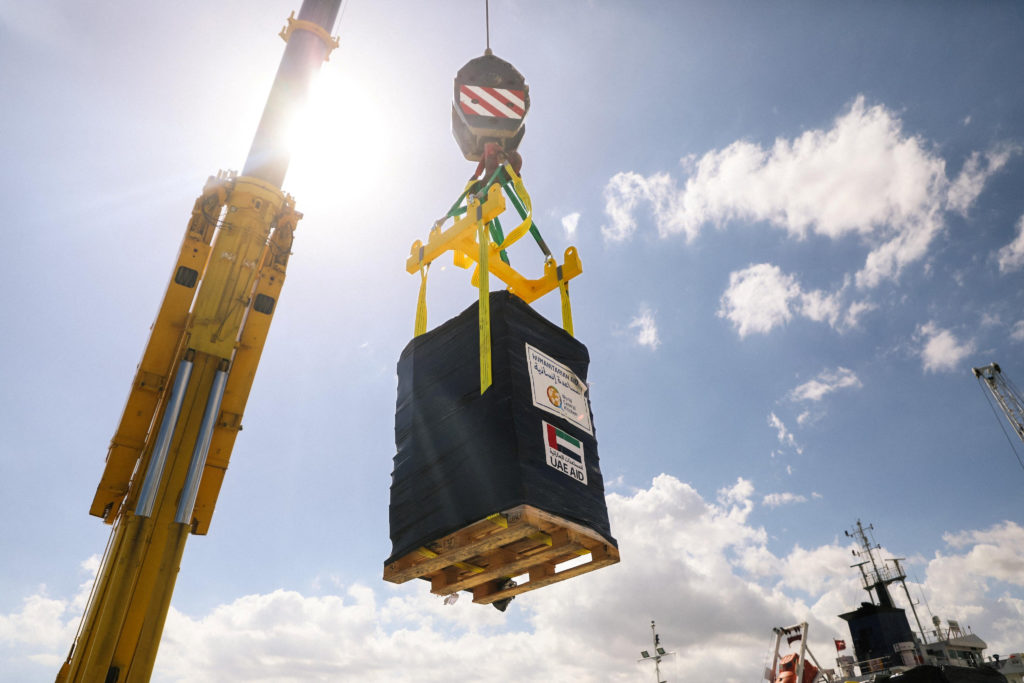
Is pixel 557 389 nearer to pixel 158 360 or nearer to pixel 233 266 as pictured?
pixel 233 266

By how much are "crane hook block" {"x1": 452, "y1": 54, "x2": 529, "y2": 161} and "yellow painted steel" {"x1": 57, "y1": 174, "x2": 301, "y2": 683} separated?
8.09 ft

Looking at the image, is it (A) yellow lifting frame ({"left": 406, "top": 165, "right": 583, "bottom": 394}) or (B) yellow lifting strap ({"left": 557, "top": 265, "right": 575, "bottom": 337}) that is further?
(B) yellow lifting strap ({"left": 557, "top": 265, "right": 575, "bottom": 337})

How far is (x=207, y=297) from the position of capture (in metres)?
7.08

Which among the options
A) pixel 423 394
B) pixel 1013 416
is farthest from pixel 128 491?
pixel 1013 416

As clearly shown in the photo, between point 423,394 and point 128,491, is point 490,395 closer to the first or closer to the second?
point 423,394

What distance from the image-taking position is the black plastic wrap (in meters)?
4.50

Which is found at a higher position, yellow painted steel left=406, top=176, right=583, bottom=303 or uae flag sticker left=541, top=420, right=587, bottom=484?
yellow painted steel left=406, top=176, right=583, bottom=303

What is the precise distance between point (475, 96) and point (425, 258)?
204 centimetres

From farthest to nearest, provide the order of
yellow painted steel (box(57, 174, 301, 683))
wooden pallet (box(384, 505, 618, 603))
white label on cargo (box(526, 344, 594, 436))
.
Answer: yellow painted steel (box(57, 174, 301, 683))
white label on cargo (box(526, 344, 594, 436))
wooden pallet (box(384, 505, 618, 603))

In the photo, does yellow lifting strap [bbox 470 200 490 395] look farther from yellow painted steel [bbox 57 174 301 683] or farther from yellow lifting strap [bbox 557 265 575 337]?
yellow painted steel [bbox 57 174 301 683]

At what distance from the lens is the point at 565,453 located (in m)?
4.91

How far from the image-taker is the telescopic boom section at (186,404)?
552cm

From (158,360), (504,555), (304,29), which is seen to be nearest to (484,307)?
(504,555)

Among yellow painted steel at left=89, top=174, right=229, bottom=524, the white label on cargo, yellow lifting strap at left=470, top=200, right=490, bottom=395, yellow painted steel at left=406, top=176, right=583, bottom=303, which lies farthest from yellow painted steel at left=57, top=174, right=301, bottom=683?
the white label on cargo
